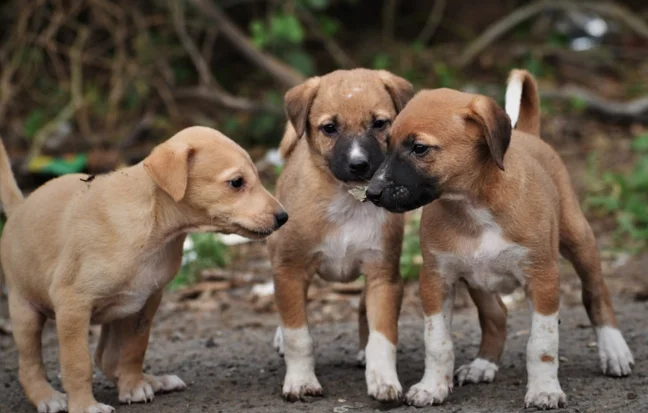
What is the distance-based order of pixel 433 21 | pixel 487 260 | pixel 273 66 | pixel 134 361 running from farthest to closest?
pixel 433 21, pixel 273 66, pixel 134 361, pixel 487 260

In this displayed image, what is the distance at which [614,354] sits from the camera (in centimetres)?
627

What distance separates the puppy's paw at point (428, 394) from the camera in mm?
5781

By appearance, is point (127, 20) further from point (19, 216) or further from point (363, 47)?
point (19, 216)

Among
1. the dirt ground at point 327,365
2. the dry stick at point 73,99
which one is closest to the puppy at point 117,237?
the dirt ground at point 327,365

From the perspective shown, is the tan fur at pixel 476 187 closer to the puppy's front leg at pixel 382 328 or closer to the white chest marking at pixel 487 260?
the white chest marking at pixel 487 260

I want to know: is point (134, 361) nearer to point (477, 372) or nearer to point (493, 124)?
point (477, 372)

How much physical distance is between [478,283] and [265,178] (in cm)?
585

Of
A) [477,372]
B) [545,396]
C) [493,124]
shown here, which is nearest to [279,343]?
[477,372]

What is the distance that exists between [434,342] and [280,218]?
3.33ft

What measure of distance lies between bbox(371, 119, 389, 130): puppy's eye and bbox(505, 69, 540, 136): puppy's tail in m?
0.75

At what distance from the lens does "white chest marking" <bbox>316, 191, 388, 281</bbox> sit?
241 inches

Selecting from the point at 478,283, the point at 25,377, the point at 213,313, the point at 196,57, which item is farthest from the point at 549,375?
the point at 196,57

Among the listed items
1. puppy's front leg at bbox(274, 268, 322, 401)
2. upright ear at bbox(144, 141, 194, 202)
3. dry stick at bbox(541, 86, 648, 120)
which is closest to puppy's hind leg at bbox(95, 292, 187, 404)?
puppy's front leg at bbox(274, 268, 322, 401)

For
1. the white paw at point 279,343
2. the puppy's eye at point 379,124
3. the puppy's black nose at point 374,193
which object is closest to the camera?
the puppy's black nose at point 374,193
